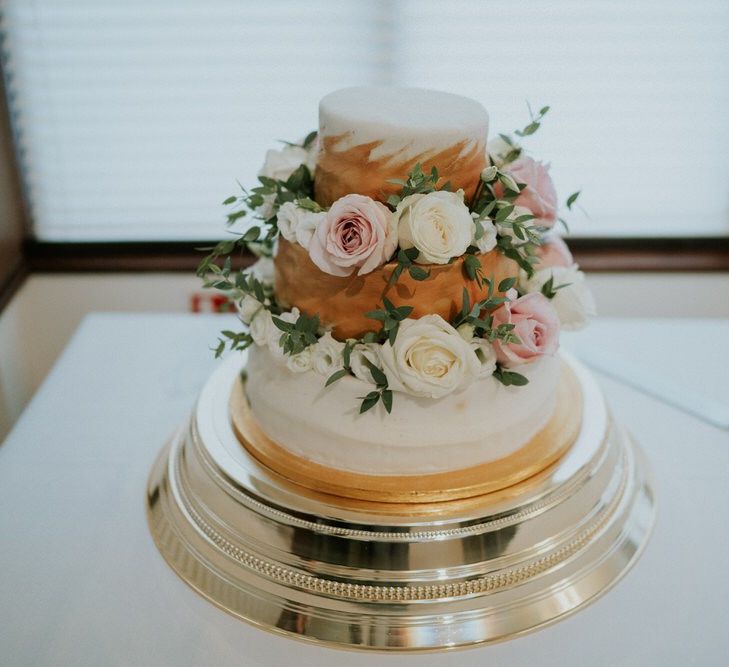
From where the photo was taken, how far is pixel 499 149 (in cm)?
124

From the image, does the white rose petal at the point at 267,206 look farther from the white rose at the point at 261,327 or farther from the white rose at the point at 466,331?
the white rose at the point at 466,331

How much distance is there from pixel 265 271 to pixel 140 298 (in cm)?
139

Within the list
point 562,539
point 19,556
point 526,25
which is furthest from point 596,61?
point 19,556

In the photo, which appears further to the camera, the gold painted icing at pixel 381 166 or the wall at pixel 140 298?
the wall at pixel 140 298

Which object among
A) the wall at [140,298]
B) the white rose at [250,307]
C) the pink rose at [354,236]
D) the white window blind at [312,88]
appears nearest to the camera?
the pink rose at [354,236]

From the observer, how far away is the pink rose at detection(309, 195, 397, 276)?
99 centimetres

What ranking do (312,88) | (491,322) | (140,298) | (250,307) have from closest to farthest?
(491,322) → (250,307) → (312,88) → (140,298)

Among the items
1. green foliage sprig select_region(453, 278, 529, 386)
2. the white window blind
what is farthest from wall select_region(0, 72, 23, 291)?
green foliage sprig select_region(453, 278, 529, 386)

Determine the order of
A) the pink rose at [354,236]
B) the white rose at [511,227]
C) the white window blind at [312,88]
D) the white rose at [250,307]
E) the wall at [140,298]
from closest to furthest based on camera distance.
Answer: the pink rose at [354,236] → the white rose at [511,227] → the white rose at [250,307] → the white window blind at [312,88] → the wall at [140,298]

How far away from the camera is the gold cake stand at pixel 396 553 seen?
104 centimetres

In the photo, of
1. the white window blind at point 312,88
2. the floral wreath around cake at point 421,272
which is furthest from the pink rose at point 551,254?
the white window blind at point 312,88

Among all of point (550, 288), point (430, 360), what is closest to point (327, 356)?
point (430, 360)

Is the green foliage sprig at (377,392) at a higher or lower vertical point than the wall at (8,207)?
higher

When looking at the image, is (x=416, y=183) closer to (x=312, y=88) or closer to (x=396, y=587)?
(x=396, y=587)
